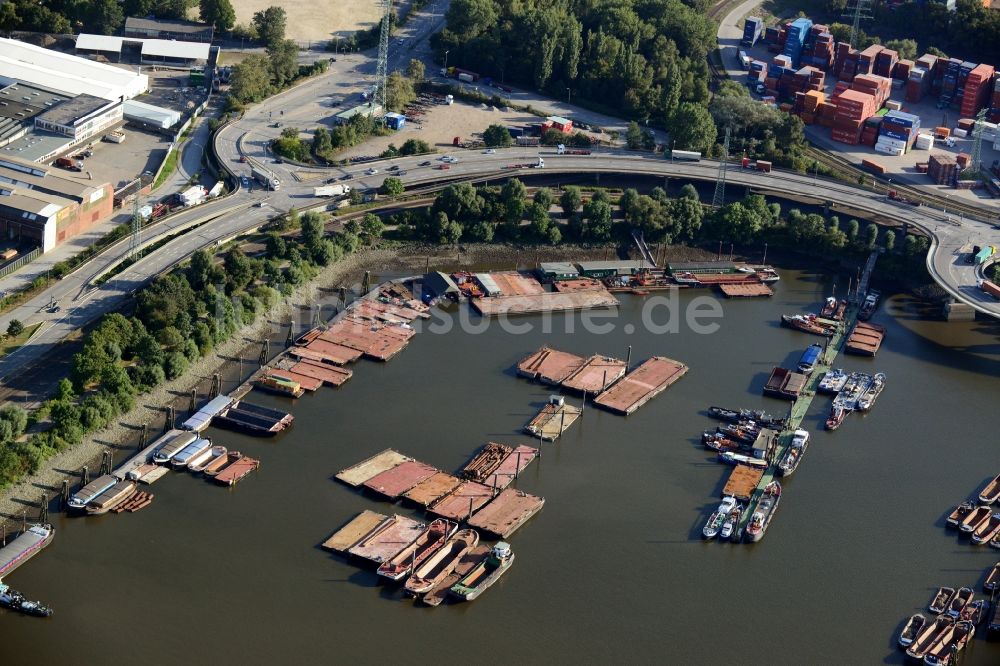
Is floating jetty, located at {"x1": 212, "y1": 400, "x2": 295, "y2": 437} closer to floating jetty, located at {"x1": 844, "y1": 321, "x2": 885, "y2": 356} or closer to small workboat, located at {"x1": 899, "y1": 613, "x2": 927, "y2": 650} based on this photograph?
small workboat, located at {"x1": 899, "y1": 613, "x2": 927, "y2": 650}

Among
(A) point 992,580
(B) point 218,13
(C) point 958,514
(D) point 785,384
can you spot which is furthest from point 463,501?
(B) point 218,13

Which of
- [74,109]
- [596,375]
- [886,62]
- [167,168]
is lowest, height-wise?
[596,375]

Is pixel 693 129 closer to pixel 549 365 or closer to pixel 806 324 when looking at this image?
pixel 806 324

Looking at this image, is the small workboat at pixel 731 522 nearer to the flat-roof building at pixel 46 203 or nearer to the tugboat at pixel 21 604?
the tugboat at pixel 21 604

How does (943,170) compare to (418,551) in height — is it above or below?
above

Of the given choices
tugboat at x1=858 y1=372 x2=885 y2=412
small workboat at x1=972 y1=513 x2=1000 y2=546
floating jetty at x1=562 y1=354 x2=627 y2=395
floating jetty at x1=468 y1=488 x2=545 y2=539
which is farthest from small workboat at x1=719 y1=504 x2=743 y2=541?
tugboat at x1=858 y1=372 x2=885 y2=412

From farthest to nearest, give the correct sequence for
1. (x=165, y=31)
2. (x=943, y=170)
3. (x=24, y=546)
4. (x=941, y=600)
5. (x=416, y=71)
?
(x=165, y=31) → (x=416, y=71) → (x=943, y=170) → (x=941, y=600) → (x=24, y=546)

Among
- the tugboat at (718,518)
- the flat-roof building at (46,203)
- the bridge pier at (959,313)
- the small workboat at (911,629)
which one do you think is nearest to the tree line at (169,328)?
the flat-roof building at (46,203)
